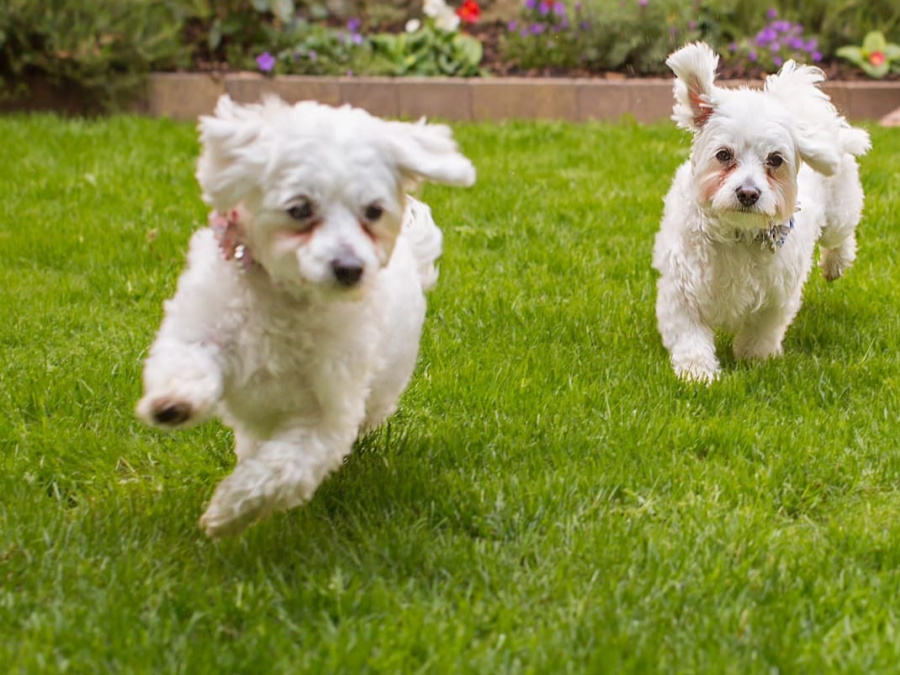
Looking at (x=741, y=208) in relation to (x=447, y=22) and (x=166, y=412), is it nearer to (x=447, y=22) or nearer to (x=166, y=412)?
(x=166, y=412)

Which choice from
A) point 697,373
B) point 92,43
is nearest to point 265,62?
point 92,43

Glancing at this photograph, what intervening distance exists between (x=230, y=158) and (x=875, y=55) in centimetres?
835

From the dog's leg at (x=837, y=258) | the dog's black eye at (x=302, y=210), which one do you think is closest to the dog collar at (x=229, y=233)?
the dog's black eye at (x=302, y=210)

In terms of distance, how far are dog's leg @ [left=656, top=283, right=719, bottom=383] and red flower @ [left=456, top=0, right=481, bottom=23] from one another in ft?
22.4

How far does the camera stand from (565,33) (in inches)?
409

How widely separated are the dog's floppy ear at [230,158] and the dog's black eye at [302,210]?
0.12 meters

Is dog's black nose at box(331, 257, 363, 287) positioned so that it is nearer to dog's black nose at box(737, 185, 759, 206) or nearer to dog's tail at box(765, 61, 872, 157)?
dog's black nose at box(737, 185, 759, 206)

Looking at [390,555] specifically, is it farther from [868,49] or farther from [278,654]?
[868,49]

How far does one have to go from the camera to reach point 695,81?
4676 mm

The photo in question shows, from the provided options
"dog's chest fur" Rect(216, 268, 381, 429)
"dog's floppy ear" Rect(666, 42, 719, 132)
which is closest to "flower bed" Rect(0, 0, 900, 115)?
"dog's floppy ear" Rect(666, 42, 719, 132)

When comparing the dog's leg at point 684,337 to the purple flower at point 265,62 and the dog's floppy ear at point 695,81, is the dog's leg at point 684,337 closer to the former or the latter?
the dog's floppy ear at point 695,81

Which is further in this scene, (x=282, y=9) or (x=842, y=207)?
(x=282, y=9)

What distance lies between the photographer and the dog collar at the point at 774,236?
4.66m

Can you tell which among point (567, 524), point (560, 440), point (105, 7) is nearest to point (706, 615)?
point (567, 524)
